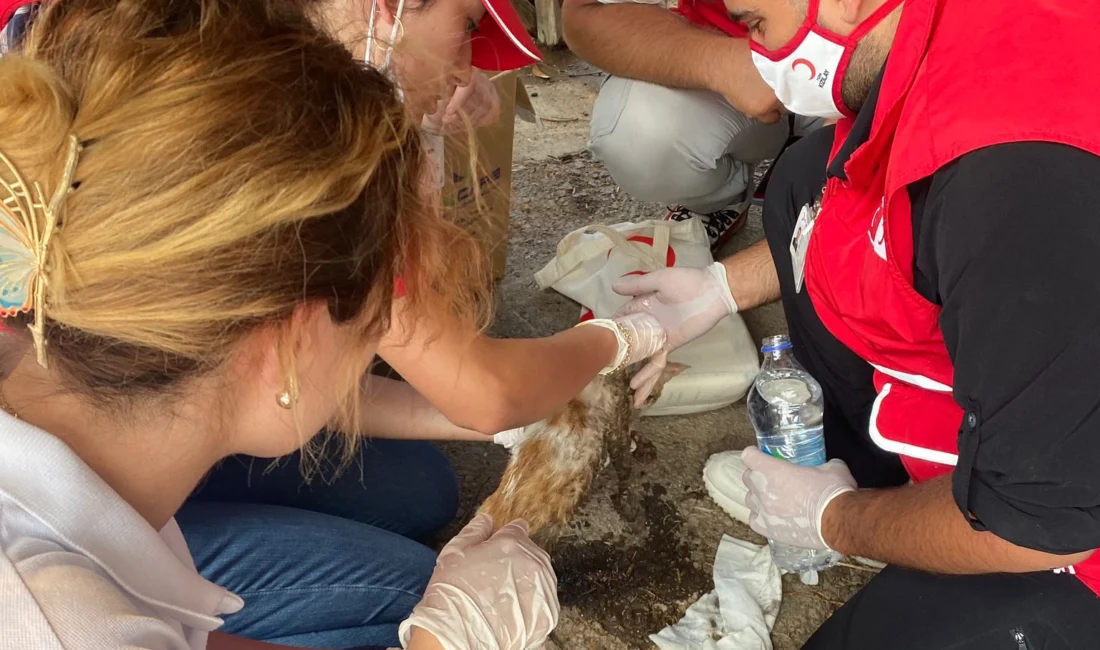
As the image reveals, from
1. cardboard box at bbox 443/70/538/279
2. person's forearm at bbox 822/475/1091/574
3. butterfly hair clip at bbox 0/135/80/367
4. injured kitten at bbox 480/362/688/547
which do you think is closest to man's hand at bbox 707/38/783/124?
cardboard box at bbox 443/70/538/279

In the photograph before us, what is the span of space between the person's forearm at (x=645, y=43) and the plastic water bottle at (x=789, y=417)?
0.83 meters

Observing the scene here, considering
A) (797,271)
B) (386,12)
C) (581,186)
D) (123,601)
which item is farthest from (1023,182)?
(581,186)

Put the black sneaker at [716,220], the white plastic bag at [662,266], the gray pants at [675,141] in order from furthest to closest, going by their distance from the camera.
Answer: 1. the black sneaker at [716,220]
2. the gray pants at [675,141]
3. the white plastic bag at [662,266]

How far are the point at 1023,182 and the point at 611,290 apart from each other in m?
1.38

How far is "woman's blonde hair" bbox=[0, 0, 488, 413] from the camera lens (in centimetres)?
69

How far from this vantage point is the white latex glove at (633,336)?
1686 mm

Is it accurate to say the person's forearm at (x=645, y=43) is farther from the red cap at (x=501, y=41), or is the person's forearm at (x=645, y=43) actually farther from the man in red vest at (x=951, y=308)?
the red cap at (x=501, y=41)

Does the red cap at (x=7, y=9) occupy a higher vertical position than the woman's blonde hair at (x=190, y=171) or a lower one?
higher

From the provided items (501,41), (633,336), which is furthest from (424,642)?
(501,41)

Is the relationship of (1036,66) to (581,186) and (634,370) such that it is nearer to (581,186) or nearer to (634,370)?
(634,370)

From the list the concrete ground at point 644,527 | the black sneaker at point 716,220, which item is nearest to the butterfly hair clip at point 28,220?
the concrete ground at point 644,527

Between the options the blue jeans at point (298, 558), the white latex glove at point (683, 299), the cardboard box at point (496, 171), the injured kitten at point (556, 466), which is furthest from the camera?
the white latex glove at point (683, 299)

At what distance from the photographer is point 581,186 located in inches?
122

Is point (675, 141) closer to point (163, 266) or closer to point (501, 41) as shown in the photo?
point (501, 41)
